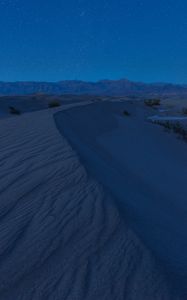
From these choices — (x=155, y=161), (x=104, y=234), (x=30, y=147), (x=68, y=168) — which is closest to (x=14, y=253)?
(x=104, y=234)

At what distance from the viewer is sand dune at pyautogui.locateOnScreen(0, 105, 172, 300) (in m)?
2.14

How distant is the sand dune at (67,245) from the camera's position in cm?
214

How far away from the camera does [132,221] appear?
9.98ft

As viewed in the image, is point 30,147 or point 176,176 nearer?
point 30,147

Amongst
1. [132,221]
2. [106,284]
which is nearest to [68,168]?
[132,221]

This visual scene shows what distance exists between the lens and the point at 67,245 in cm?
257

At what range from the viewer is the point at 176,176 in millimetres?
6102

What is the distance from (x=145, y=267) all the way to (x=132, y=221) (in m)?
0.72

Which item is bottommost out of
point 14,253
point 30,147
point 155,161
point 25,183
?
point 155,161

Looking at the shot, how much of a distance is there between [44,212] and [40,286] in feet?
3.24

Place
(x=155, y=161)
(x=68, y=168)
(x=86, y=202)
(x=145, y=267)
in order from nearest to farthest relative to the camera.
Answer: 1. (x=145, y=267)
2. (x=86, y=202)
3. (x=68, y=168)
4. (x=155, y=161)

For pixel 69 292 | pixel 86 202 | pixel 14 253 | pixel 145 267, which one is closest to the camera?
pixel 69 292

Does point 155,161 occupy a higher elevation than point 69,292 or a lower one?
lower

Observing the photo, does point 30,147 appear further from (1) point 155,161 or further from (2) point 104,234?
(2) point 104,234
